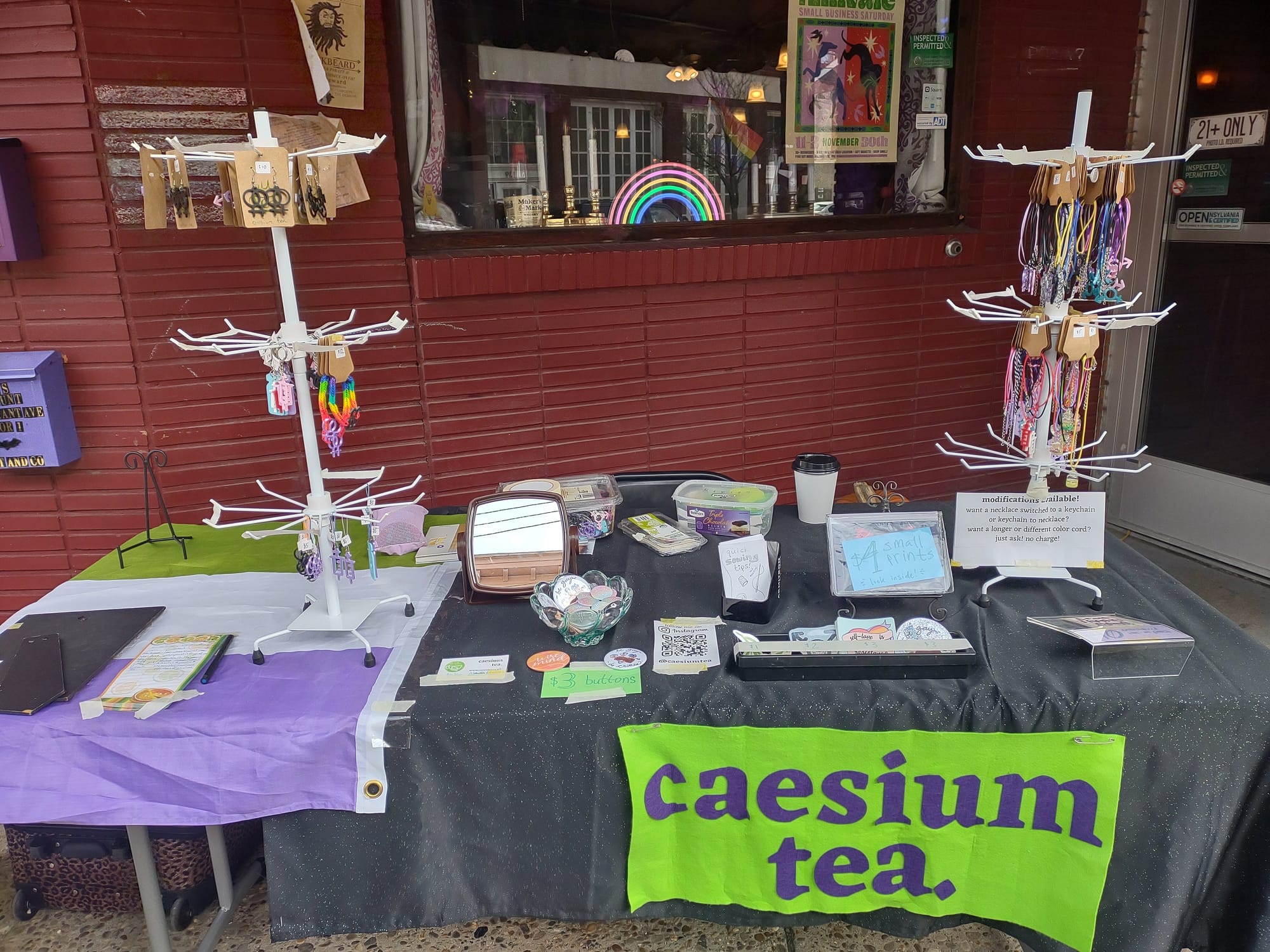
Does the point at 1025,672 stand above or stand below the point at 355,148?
below

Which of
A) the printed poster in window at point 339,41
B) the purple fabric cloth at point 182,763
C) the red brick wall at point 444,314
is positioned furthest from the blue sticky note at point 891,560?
the printed poster in window at point 339,41

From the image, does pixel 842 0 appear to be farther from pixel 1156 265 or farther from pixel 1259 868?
pixel 1259 868

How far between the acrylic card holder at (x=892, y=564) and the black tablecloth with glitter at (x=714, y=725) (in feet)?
0.61

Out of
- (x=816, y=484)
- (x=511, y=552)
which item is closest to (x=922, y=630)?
(x=816, y=484)

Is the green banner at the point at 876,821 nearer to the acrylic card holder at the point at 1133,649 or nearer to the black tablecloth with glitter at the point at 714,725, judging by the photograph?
the black tablecloth with glitter at the point at 714,725

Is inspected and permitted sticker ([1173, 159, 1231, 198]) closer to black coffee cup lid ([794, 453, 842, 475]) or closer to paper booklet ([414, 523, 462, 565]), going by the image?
black coffee cup lid ([794, 453, 842, 475])

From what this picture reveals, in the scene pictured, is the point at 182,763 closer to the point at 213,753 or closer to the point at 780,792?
the point at 213,753

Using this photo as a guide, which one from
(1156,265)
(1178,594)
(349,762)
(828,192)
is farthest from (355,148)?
(1156,265)

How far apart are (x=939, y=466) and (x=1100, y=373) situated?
94 cm

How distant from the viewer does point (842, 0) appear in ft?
11.8

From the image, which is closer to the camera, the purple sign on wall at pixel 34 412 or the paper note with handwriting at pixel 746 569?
the paper note with handwriting at pixel 746 569

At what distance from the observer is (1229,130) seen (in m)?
3.71

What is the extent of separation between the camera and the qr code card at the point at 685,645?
1776mm

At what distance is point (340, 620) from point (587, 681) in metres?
0.58
